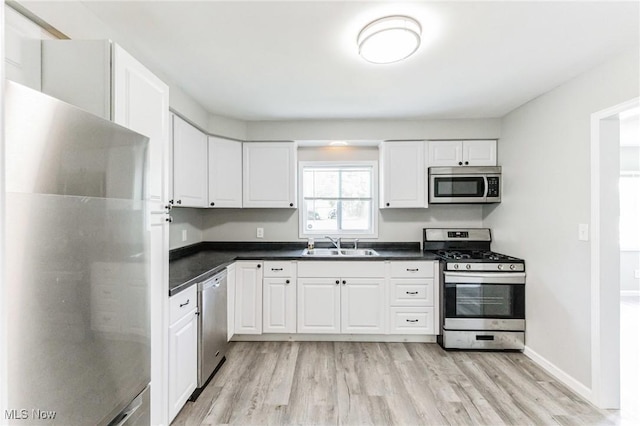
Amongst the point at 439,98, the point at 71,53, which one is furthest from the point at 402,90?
the point at 71,53

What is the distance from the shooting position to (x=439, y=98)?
2709mm

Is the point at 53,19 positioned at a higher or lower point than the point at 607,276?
higher

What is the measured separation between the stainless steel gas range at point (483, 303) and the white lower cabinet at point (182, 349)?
91.6 inches

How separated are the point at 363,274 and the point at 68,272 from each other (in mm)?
2561

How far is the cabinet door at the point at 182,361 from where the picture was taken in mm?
1748

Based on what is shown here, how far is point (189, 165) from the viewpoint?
275cm

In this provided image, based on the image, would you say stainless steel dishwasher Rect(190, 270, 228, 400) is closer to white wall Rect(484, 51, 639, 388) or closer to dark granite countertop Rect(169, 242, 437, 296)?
dark granite countertop Rect(169, 242, 437, 296)

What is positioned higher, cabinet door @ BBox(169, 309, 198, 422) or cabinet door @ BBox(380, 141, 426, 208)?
cabinet door @ BBox(380, 141, 426, 208)

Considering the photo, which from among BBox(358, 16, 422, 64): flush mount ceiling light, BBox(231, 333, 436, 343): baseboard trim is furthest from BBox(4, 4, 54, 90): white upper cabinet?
BBox(231, 333, 436, 343): baseboard trim

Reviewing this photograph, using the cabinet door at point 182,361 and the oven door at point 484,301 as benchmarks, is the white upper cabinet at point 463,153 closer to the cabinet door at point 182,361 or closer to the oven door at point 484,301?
the oven door at point 484,301

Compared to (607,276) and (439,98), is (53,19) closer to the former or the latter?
(439,98)

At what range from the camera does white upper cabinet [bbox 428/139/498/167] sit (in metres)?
3.32

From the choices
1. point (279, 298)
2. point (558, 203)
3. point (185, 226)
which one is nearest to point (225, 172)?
point (185, 226)

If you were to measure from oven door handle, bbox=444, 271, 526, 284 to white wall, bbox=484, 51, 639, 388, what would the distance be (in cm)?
10
